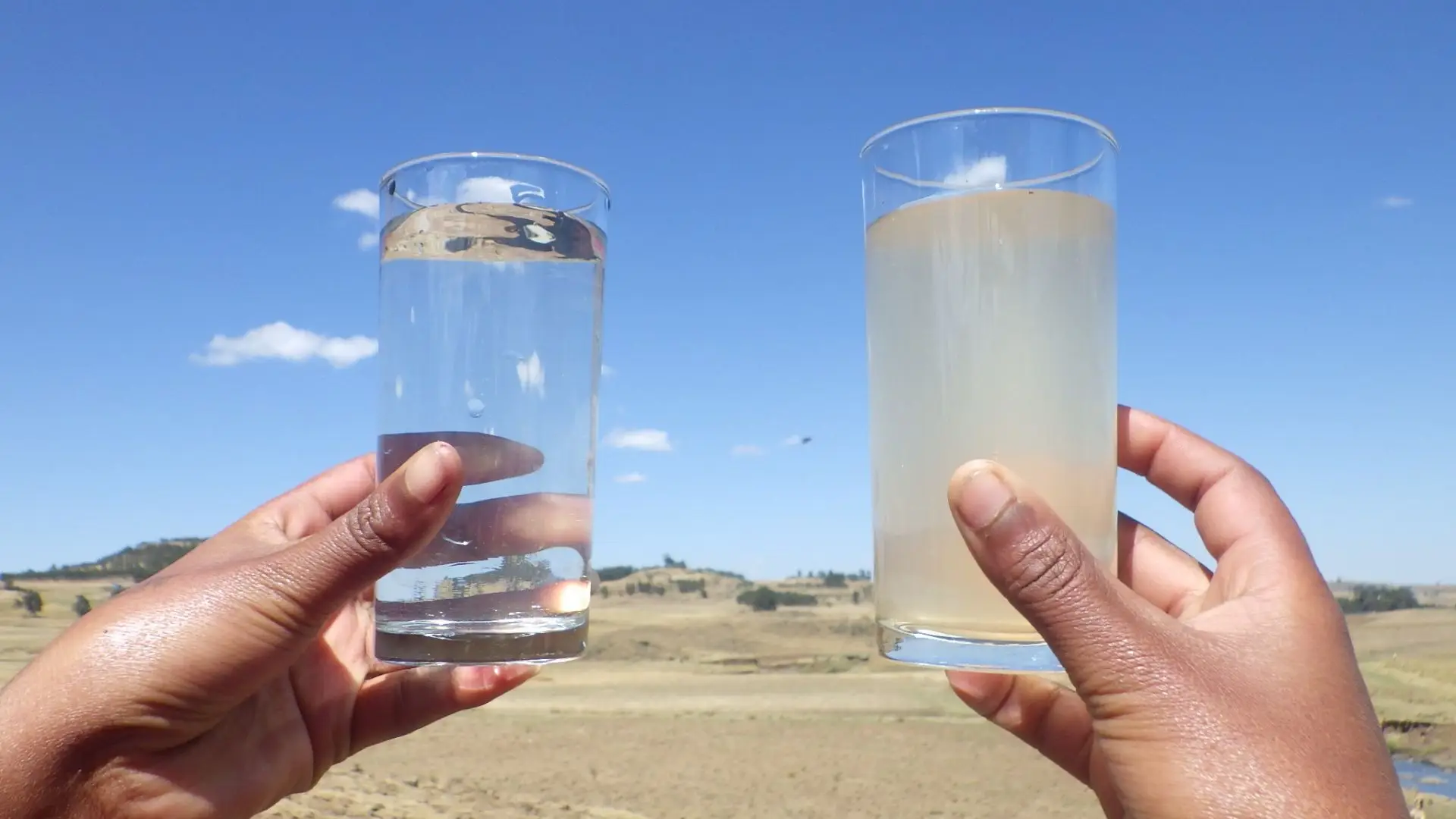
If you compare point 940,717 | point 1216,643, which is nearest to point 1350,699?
point 1216,643

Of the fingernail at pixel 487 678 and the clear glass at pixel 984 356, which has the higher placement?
the clear glass at pixel 984 356

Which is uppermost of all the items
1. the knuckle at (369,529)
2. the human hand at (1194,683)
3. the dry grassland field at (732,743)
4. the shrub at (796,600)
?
the knuckle at (369,529)

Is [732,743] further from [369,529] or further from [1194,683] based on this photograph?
[1194,683]

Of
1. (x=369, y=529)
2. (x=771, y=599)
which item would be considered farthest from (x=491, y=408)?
(x=771, y=599)

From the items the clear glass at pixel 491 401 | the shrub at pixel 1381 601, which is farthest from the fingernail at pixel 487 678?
the shrub at pixel 1381 601

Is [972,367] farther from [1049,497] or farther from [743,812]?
[743,812]

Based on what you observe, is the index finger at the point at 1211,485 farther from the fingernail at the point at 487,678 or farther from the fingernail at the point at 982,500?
the fingernail at the point at 487,678
